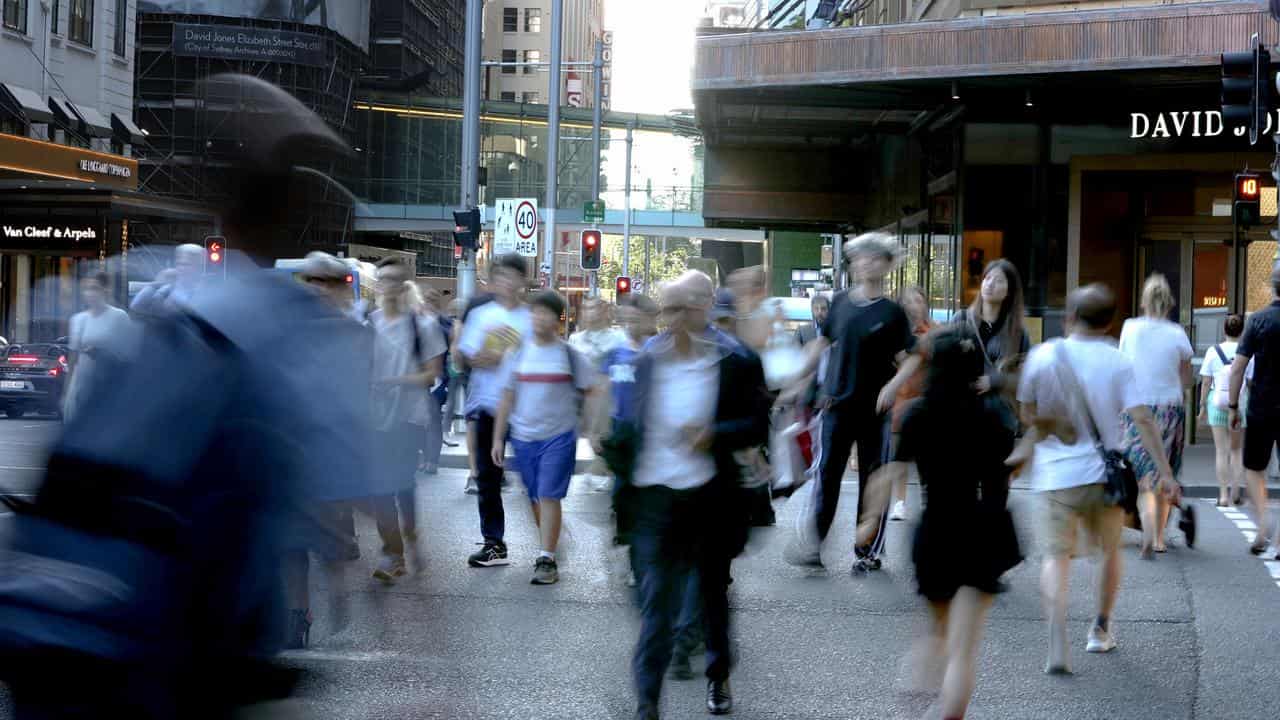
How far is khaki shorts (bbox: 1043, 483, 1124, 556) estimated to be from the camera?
677 cm

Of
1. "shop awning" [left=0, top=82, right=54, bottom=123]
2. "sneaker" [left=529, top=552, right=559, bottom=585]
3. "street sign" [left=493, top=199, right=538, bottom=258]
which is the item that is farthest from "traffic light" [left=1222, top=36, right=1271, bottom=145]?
"shop awning" [left=0, top=82, right=54, bottom=123]

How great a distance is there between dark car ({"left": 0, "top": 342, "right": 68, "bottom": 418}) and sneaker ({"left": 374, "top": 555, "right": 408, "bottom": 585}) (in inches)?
634

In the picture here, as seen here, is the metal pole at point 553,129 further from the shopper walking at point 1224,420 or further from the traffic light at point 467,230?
the shopper walking at point 1224,420

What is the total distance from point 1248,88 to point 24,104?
2726 centimetres

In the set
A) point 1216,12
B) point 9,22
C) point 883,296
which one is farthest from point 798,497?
point 9,22

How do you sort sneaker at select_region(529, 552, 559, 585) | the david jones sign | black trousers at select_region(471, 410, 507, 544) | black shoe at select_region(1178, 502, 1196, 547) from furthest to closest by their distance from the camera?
the david jones sign < black shoe at select_region(1178, 502, 1196, 547) < black trousers at select_region(471, 410, 507, 544) < sneaker at select_region(529, 552, 559, 585)

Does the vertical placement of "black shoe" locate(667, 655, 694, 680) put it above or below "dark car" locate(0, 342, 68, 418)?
below

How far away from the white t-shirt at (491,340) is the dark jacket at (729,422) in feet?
11.4

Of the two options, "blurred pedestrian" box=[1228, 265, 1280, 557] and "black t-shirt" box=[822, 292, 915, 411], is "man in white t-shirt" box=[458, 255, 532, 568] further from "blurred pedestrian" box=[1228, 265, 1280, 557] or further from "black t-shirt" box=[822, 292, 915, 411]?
"blurred pedestrian" box=[1228, 265, 1280, 557]

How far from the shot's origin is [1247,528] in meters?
12.0

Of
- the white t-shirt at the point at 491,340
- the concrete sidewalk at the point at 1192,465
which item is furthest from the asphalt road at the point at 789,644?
the concrete sidewalk at the point at 1192,465

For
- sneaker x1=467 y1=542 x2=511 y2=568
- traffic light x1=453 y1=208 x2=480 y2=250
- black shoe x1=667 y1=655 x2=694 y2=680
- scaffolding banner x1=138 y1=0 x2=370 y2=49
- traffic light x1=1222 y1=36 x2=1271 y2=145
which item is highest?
scaffolding banner x1=138 y1=0 x2=370 y2=49

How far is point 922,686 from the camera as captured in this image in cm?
642

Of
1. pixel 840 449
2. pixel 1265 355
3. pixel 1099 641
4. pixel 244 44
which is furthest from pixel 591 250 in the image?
pixel 244 44
